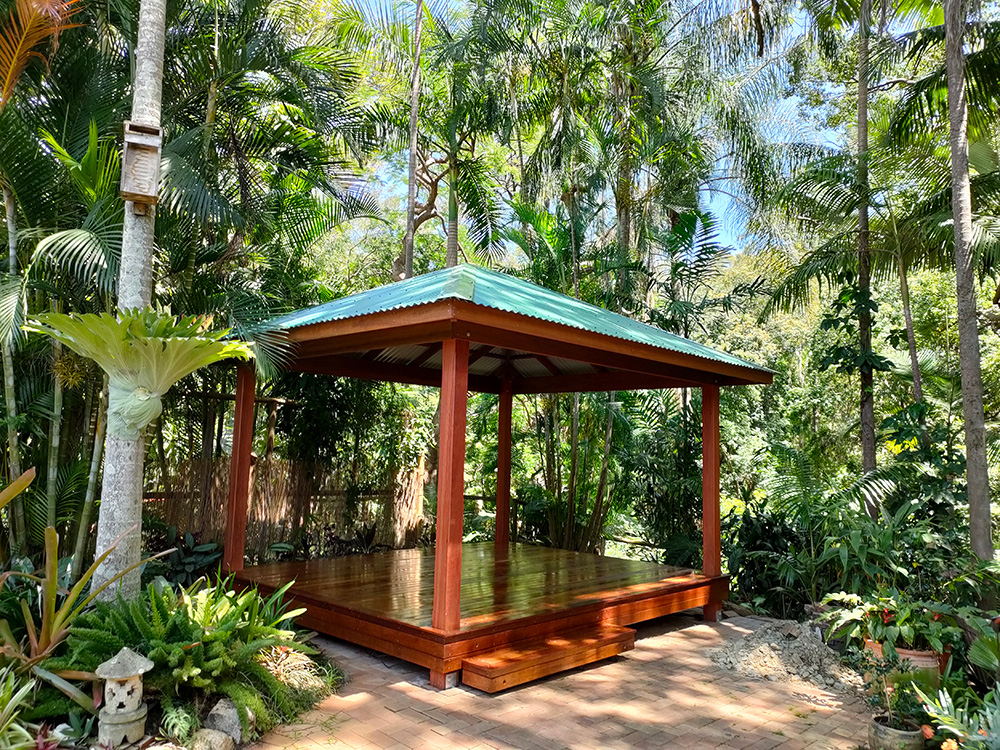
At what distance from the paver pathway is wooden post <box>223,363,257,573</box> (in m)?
1.47

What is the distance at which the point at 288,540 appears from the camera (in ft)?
25.9

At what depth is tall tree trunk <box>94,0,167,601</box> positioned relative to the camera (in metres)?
4.38

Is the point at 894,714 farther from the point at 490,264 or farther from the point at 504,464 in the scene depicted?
the point at 490,264

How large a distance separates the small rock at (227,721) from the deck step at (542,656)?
1.49 meters

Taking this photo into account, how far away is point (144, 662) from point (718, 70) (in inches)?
418

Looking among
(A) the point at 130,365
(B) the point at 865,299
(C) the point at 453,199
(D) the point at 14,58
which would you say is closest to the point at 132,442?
(A) the point at 130,365

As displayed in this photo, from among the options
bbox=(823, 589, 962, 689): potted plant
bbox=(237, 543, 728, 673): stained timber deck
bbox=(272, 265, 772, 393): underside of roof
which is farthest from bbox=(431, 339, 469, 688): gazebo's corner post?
bbox=(823, 589, 962, 689): potted plant

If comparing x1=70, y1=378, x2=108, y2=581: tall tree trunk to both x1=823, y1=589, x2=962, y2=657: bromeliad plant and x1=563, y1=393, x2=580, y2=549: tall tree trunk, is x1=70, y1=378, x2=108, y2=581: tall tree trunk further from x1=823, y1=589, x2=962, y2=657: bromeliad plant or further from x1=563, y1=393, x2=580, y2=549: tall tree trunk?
x1=563, y1=393, x2=580, y2=549: tall tree trunk

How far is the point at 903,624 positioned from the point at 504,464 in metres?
5.04

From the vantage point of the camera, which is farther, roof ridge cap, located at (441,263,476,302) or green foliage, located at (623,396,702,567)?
green foliage, located at (623,396,702,567)

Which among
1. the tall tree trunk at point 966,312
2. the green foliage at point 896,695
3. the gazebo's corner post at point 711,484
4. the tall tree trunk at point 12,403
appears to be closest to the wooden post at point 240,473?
the tall tree trunk at point 12,403

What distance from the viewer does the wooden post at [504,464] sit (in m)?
8.81

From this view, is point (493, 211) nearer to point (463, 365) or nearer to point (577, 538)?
point (577, 538)

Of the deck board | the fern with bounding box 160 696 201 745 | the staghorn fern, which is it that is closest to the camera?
the fern with bounding box 160 696 201 745
